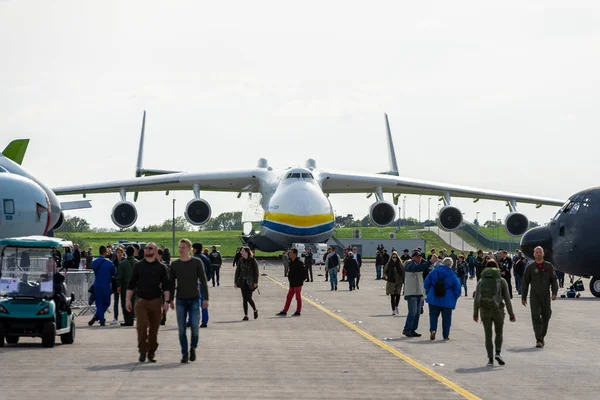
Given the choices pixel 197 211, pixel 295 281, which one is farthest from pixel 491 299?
pixel 197 211

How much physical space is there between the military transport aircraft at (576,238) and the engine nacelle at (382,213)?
22570 millimetres

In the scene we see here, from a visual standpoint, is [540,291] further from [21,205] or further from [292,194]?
[292,194]

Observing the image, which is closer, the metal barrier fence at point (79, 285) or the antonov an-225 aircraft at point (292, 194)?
Answer: the metal barrier fence at point (79, 285)

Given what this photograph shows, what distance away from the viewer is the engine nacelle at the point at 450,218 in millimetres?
53250

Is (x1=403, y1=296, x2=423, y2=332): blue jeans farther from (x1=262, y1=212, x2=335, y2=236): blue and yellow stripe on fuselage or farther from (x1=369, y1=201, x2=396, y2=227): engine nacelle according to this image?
(x1=369, y1=201, x2=396, y2=227): engine nacelle

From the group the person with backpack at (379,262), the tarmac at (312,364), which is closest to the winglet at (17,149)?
the tarmac at (312,364)

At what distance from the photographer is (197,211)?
52000 millimetres

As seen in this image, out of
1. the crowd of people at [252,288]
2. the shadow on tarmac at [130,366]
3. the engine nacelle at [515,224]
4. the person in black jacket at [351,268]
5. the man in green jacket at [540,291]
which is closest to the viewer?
the shadow on tarmac at [130,366]

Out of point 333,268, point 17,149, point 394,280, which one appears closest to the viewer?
point 394,280

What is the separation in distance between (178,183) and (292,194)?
8.50 metres

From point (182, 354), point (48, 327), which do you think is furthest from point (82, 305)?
point (182, 354)

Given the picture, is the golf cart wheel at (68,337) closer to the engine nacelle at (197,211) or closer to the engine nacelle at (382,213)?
the engine nacelle at (197,211)

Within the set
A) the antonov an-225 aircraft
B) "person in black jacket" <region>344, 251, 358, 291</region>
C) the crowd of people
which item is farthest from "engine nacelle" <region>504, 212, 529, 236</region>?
the crowd of people

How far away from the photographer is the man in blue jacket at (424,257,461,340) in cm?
1717
